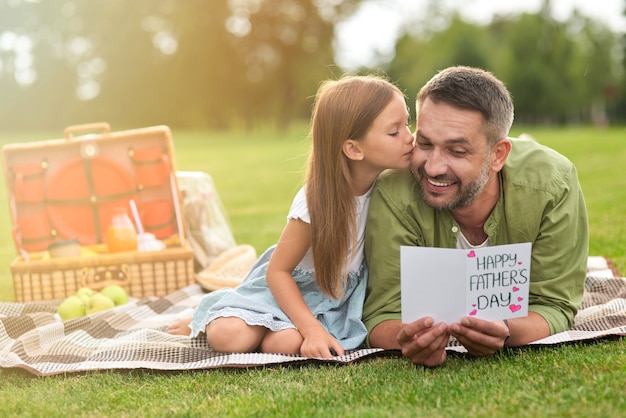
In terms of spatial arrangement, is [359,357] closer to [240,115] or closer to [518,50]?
[240,115]

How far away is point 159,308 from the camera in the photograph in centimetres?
421

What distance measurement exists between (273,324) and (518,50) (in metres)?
37.4

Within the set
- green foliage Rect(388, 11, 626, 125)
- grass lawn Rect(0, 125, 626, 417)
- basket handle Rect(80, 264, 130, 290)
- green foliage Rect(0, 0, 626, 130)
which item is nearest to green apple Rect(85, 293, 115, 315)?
basket handle Rect(80, 264, 130, 290)

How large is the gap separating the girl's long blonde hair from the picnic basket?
1.78m

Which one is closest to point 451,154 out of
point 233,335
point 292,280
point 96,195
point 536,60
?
point 292,280

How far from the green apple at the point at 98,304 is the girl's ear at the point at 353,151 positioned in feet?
5.71

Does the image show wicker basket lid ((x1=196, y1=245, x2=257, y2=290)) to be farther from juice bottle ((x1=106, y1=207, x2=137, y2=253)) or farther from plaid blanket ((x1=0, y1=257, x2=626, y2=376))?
juice bottle ((x1=106, y1=207, x2=137, y2=253))

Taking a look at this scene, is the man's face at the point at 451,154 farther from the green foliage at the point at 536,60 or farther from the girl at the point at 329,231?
the green foliage at the point at 536,60

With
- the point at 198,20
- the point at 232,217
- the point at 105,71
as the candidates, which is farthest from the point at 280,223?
the point at 105,71

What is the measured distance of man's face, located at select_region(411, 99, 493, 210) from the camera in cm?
281

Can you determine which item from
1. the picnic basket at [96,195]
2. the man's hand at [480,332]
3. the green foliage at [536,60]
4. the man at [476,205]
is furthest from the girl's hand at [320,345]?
the green foliage at [536,60]

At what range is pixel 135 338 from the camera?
3.41 metres

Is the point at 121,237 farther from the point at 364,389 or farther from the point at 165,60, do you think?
the point at 165,60

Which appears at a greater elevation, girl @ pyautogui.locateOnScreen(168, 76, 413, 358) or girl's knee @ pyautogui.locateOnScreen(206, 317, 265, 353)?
girl @ pyautogui.locateOnScreen(168, 76, 413, 358)
